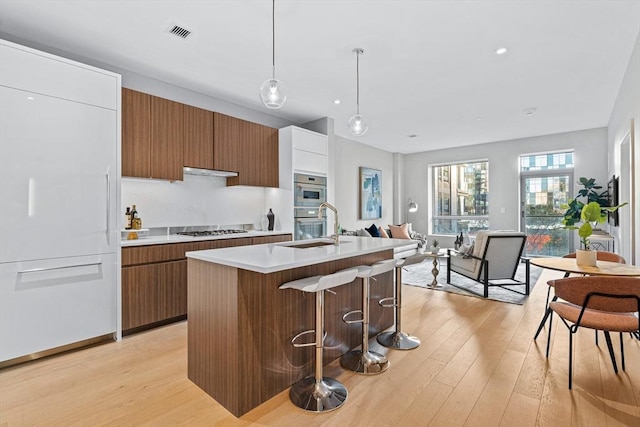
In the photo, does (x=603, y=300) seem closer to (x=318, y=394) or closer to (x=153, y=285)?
(x=318, y=394)

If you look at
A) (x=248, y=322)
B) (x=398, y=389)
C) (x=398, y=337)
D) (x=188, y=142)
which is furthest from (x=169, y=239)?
(x=398, y=389)

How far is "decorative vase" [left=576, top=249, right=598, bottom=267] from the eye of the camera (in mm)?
2725

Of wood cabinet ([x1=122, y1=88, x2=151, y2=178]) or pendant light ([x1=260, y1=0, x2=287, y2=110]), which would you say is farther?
wood cabinet ([x1=122, y1=88, x2=151, y2=178])

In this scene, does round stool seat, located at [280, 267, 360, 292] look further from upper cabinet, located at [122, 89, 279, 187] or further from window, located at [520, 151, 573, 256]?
window, located at [520, 151, 573, 256]

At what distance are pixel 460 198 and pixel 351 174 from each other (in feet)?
10.2

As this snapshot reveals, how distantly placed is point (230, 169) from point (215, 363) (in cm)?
274

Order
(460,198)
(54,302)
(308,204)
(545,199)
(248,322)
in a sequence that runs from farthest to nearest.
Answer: (460,198), (545,199), (308,204), (54,302), (248,322)

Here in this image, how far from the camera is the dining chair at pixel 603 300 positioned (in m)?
2.04

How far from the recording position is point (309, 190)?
5.06 m

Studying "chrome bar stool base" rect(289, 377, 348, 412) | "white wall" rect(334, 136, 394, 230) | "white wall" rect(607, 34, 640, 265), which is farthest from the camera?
"white wall" rect(334, 136, 394, 230)

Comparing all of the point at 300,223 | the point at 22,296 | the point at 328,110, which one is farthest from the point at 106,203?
the point at 328,110

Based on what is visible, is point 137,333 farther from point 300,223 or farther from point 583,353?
point 583,353

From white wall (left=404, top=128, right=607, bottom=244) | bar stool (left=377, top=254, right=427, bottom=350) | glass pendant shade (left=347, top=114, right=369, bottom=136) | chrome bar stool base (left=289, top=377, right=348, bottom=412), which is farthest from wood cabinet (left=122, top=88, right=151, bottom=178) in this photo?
white wall (left=404, top=128, right=607, bottom=244)

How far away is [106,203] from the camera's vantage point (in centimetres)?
296
